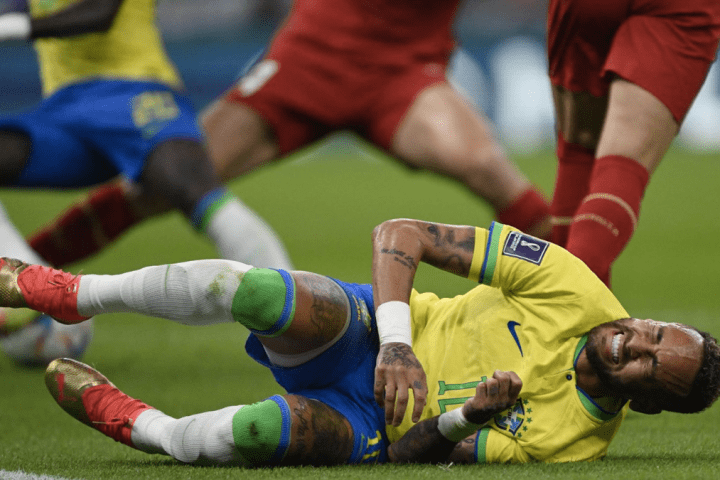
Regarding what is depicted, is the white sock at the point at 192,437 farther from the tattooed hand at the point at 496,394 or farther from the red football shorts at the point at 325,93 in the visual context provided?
the red football shorts at the point at 325,93

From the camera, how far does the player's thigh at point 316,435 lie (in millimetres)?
2822

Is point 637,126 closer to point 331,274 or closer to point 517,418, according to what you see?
point 517,418

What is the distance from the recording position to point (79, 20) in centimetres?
474

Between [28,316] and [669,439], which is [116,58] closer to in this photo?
[28,316]

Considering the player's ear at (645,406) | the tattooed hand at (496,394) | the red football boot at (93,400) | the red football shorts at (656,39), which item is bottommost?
the red football boot at (93,400)

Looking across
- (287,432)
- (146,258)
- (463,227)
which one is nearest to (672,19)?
(463,227)

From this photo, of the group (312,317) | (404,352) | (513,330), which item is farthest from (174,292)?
(513,330)

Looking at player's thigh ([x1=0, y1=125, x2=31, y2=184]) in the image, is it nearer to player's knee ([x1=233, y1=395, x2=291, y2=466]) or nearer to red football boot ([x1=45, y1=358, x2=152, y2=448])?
red football boot ([x1=45, y1=358, x2=152, y2=448])

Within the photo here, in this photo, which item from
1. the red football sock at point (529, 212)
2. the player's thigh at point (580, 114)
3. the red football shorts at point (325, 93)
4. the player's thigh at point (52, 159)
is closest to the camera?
the player's thigh at point (580, 114)

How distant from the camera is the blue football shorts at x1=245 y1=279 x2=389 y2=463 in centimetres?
298

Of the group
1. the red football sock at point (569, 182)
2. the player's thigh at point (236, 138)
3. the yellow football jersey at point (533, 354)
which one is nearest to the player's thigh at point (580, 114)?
the red football sock at point (569, 182)

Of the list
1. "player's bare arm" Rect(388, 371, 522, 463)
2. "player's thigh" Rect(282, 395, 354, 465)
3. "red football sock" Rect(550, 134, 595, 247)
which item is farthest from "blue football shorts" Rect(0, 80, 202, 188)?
"player's bare arm" Rect(388, 371, 522, 463)

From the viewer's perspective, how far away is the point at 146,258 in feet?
30.4

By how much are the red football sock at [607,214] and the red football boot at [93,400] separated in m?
1.45
